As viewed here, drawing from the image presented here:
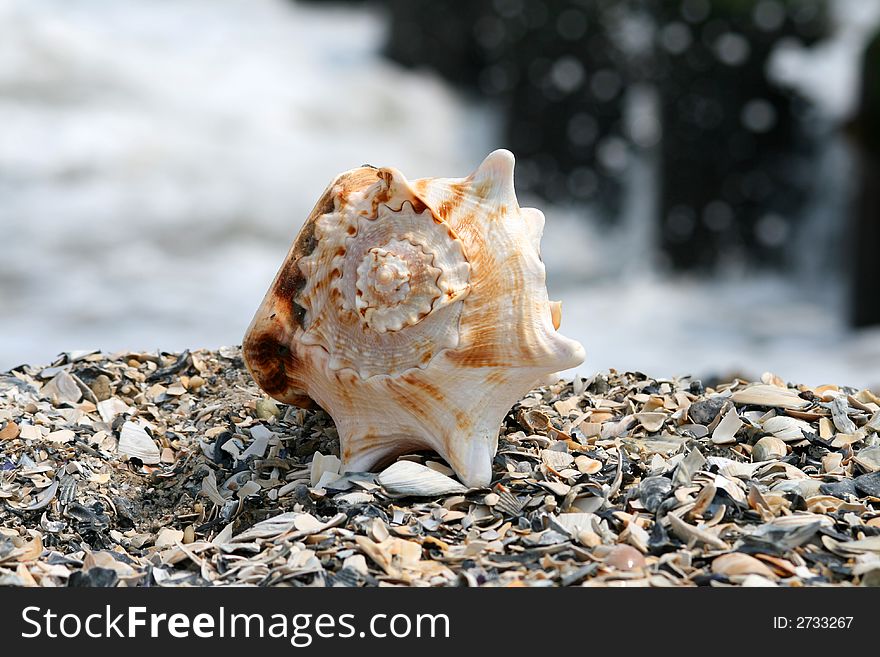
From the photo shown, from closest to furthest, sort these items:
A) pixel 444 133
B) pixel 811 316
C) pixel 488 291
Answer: pixel 488 291, pixel 811 316, pixel 444 133

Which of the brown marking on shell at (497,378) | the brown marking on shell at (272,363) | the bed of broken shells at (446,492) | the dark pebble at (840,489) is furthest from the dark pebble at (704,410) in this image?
the brown marking on shell at (272,363)

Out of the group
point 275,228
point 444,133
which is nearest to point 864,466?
point 275,228

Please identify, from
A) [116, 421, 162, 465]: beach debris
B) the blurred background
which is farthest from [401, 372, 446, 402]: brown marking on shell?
the blurred background

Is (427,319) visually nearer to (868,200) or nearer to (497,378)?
(497,378)

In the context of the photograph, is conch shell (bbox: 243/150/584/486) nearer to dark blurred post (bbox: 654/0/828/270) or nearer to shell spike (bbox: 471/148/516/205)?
shell spike (bbox: 471/148/516/205)

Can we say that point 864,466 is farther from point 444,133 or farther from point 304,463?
point 444,133

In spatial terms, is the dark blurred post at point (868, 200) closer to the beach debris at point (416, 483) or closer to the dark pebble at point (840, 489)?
the dark pebble at point (840, 489)
